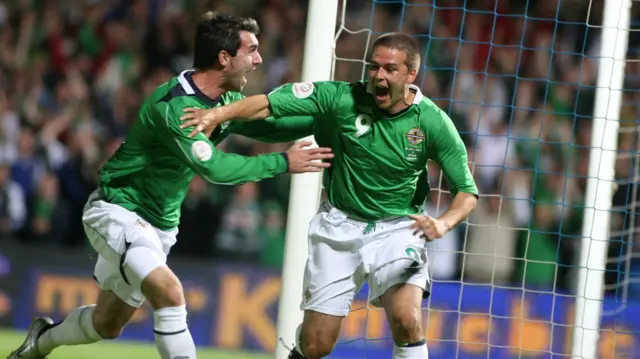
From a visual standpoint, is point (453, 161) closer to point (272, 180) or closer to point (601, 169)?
point (601, 169)

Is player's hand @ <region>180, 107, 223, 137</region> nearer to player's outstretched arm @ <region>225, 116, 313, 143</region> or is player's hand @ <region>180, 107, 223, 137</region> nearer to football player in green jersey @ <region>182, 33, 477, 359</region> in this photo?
football player in green jersey @ <region>182, 33, 477, 359</region>

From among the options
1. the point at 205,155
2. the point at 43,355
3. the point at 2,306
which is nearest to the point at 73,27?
the point at 2,306

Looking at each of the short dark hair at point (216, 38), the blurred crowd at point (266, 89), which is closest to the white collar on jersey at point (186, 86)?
the short dark hair at point (216, 38)

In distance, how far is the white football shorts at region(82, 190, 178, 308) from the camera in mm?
5387

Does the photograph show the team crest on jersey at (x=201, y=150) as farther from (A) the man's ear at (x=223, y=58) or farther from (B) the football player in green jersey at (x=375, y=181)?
(A) the man's ear at (x=223, y=58)

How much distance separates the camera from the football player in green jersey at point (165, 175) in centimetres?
Answer: 526

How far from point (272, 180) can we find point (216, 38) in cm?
520

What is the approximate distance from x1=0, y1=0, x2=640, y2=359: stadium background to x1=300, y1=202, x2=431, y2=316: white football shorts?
263 cm

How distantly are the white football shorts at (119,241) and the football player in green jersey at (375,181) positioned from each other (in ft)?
1.96

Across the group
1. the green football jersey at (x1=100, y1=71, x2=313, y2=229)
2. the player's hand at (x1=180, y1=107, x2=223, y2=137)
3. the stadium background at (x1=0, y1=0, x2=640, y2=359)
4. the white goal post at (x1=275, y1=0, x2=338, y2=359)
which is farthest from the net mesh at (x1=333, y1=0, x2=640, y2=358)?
the player's hand at (x1=180, y1=107, x2=223, y2=137)

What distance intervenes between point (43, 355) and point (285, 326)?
1.38m

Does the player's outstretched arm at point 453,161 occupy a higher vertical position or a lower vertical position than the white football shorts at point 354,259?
higher

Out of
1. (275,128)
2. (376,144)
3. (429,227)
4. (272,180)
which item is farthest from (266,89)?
(429,227)

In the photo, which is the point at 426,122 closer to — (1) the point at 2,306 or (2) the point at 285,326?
(2) the point at 285,326
